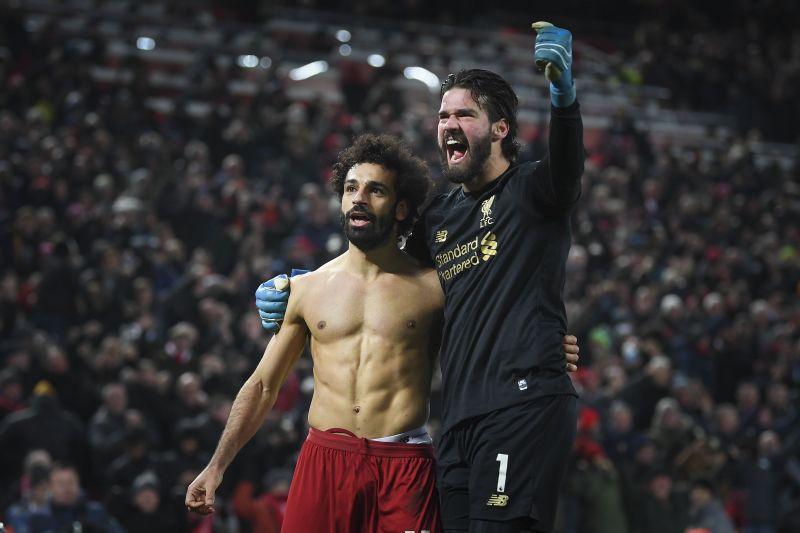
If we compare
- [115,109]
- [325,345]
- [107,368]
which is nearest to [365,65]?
[115,109]

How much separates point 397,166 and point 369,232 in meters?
0.34

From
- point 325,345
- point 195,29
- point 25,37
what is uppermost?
point 195,29

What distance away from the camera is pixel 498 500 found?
4344 mm

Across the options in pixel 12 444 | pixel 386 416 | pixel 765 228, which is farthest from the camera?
pixel 765 228

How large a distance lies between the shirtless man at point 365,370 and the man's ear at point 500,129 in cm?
52

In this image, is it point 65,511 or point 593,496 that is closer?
point 65,511

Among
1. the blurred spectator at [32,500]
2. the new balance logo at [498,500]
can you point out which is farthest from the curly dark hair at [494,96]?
the blurred spectator at [32,500]

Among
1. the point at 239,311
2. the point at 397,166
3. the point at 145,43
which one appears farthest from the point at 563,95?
the point at 145,43

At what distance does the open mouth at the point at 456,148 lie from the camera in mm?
4789

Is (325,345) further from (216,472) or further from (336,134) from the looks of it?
(336,134)

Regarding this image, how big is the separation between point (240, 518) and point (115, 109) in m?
6.72

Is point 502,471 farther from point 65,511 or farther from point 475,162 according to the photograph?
point 65,511

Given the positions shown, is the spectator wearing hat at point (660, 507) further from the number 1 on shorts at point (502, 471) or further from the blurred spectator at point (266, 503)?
the number 1 on shorts at point (502, 471)

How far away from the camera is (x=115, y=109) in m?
14.6
